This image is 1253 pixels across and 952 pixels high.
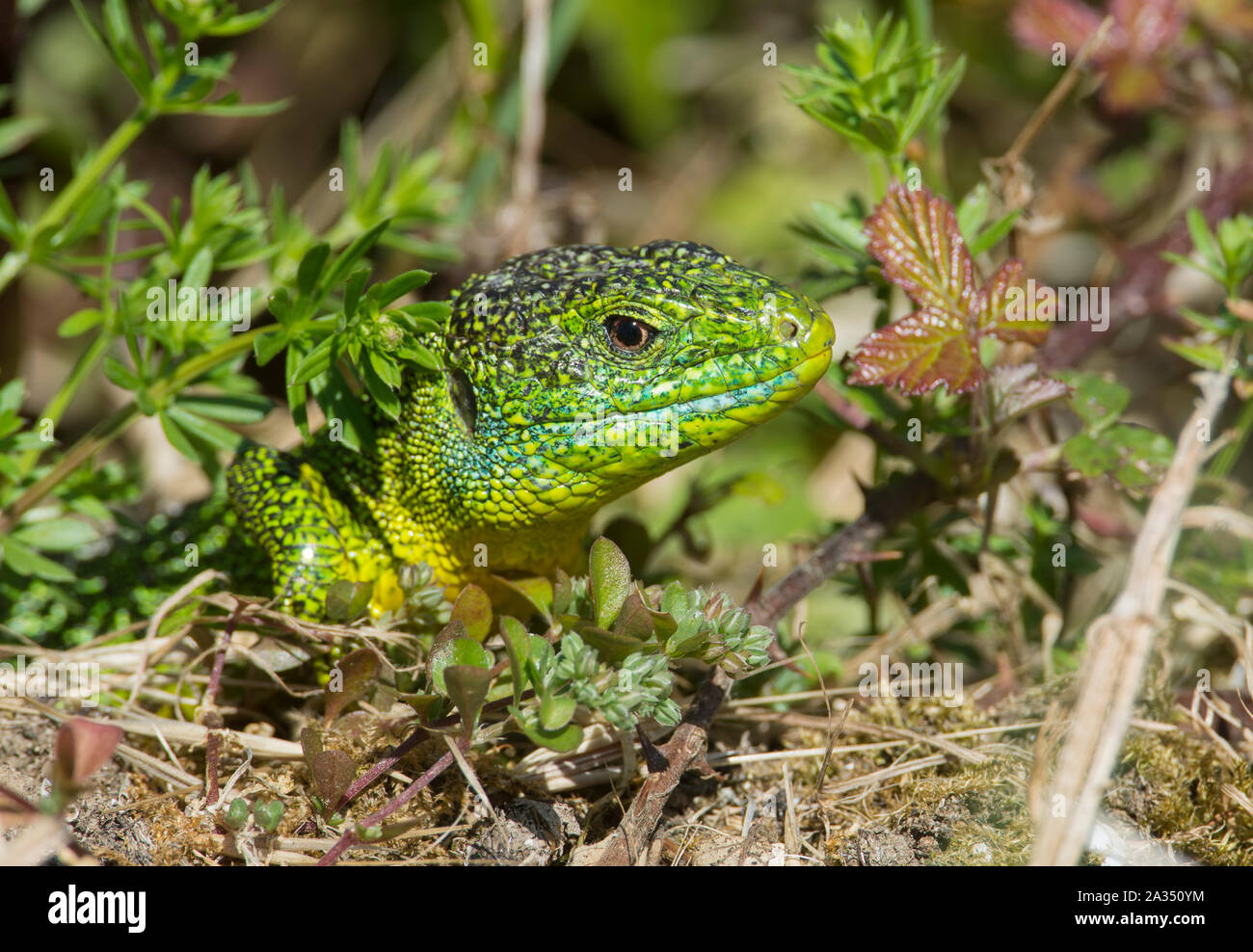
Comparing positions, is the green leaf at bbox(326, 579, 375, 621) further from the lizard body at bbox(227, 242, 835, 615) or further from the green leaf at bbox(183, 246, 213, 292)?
the green leaf at bbox(183, 246, 213, 292)

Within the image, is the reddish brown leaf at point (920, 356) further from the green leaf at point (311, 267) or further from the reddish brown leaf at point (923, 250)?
the green leaf at point (311, 267)

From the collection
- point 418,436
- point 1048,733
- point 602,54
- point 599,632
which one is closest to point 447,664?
point 599,632

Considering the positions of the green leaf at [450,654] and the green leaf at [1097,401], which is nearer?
the green leaf at [450,654]

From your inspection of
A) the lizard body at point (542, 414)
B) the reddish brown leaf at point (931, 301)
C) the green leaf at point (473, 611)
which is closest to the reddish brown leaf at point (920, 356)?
the reddish brown leaf at point (931, 301)

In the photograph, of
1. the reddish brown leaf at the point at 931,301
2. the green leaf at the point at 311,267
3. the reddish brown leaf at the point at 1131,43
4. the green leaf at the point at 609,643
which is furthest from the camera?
the reddish brown leaf at the point at 1131,43

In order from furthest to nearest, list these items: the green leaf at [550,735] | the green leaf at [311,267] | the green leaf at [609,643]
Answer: the green leaf at [311,267], the green leaf at [609,643], the green leaf at [550,735]

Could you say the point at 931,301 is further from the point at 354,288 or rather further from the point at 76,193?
the point at 76,193
